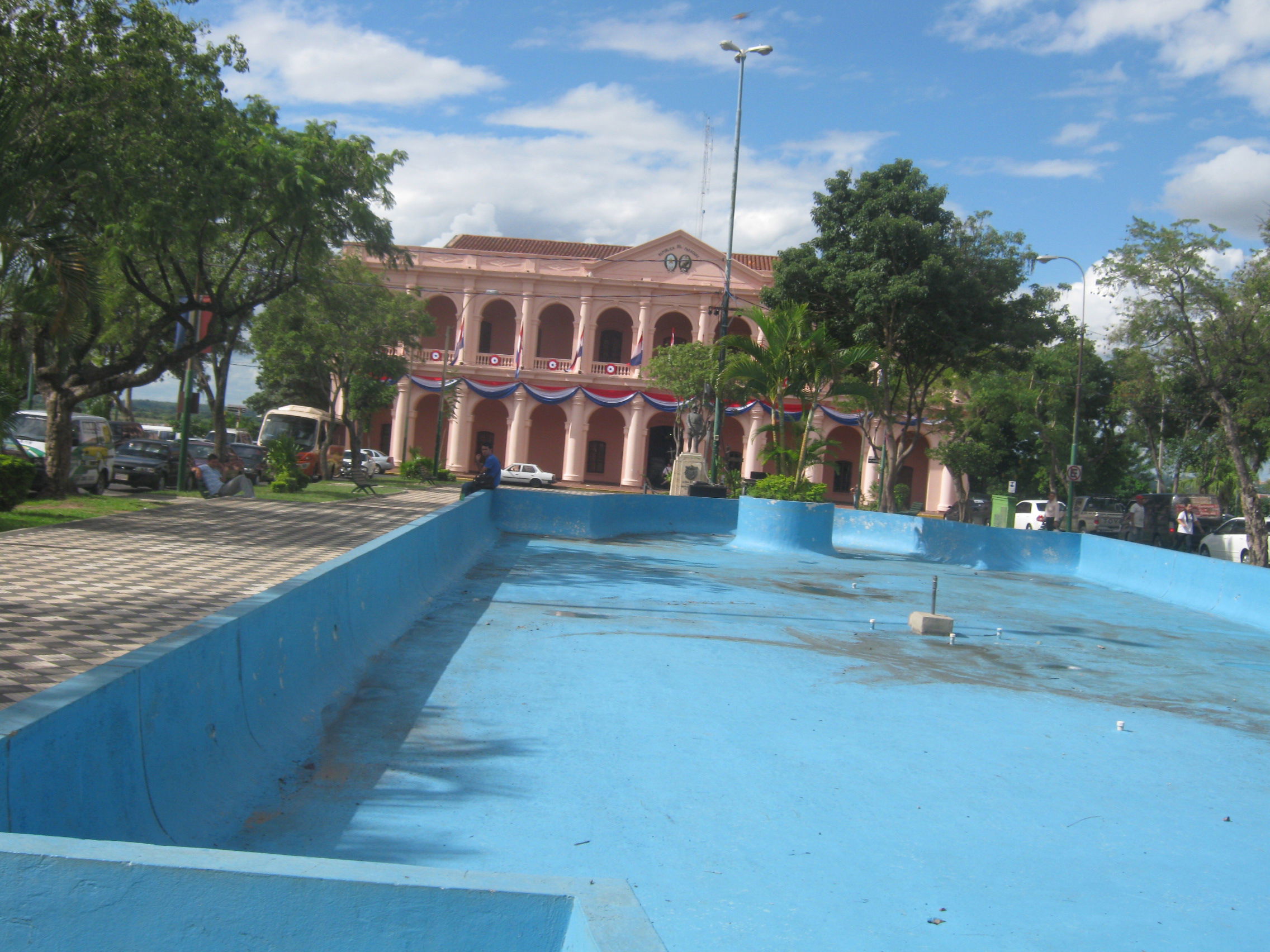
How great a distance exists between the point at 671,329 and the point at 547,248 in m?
7.93

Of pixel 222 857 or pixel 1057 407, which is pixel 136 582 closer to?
pixel 222 857

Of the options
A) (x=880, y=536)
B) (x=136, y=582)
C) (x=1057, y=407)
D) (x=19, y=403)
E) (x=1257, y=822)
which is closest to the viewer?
(x=1257, y=822)

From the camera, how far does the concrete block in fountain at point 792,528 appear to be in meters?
20.5

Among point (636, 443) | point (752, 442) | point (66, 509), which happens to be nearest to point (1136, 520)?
point (752, 442)

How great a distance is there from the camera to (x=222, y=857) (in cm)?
276

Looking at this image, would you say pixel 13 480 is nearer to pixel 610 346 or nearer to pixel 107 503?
pixel 107 503

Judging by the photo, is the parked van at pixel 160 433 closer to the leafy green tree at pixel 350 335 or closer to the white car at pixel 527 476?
the leafy green tree at pixel 350 335

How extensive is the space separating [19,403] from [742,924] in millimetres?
14747

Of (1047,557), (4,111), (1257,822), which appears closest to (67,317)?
(4,111)

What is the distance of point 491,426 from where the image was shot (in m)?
50.8

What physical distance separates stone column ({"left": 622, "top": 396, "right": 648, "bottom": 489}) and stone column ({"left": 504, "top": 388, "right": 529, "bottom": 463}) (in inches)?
190

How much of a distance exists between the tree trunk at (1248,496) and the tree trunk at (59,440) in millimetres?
25791

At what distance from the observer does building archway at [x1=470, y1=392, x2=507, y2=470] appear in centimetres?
5056

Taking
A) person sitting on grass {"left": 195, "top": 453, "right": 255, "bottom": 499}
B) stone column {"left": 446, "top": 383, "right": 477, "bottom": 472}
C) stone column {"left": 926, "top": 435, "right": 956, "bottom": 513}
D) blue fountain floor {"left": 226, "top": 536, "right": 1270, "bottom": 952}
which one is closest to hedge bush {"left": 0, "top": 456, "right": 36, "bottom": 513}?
person sitting on grass {"left": 195, "top": 453, "right": 255, "bottom": 499}
